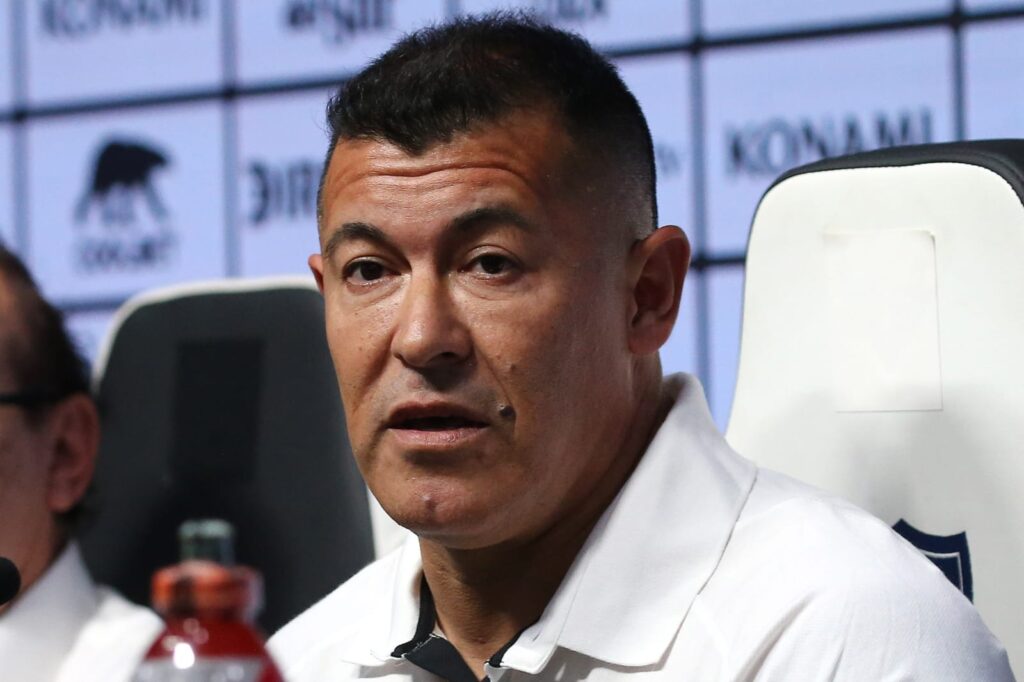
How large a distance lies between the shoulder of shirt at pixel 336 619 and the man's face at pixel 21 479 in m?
0.46

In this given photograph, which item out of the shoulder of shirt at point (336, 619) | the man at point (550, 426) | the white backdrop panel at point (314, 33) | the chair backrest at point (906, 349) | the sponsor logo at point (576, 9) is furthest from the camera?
A: the white backdrop panel at point (314, 33)

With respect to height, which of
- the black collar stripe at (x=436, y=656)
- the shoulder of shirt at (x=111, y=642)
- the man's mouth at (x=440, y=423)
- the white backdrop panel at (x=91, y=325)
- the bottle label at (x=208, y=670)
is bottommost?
the shoulder of shirt at (x=111, y=642)

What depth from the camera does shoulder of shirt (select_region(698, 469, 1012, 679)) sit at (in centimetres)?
104

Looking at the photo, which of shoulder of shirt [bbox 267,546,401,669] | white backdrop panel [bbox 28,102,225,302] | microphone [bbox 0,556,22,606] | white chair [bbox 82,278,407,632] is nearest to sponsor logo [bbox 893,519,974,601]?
shoulder of shirt [bbox 267,546,401,669]

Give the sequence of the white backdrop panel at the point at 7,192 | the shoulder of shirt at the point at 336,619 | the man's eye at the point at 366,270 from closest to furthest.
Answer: the man's eye at the point at 366,270, the shoulder of shirt at the point at 336,619, the white backdrop panel at the point at 7,192

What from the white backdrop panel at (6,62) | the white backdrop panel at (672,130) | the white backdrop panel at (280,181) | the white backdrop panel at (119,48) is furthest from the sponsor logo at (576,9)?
the white backdrop panel at (6,62)

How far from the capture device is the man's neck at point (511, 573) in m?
1.26

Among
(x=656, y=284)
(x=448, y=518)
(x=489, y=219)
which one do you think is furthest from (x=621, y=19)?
(x=448, y=518)

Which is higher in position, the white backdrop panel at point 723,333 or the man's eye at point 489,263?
the man's eye at point 489,263

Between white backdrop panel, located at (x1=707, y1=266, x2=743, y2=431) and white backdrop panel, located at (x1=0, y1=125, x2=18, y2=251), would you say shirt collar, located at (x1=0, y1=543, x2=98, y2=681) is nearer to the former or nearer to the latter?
white backdrop panel, located at (x1=707, y1=266, x2=743, y2=431)

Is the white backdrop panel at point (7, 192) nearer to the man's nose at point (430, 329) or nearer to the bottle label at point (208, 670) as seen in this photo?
the man's nose at point (430, 329)

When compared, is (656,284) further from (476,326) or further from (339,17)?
(339,17)

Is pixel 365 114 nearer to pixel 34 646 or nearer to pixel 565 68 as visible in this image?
pixel 565 68

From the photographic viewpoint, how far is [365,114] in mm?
1241
